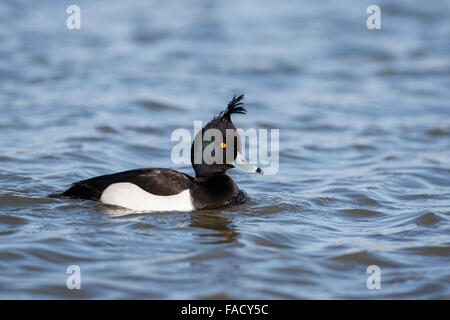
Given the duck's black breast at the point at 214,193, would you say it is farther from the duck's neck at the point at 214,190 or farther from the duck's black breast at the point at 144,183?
the duck's black breast at the point at 144,183

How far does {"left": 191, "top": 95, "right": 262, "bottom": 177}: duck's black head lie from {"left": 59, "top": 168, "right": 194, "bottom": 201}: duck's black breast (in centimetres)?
25

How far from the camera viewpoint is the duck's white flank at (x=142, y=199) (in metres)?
7.14

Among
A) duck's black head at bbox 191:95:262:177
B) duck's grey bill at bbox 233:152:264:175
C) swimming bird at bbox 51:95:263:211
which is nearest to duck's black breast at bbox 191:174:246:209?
swimming bird at bbox 51:95:263:211

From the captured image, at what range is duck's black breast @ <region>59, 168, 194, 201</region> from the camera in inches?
281

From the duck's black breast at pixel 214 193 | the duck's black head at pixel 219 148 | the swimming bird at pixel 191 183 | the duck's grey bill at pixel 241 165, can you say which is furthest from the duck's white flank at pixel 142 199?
the duck's grey bill at pixel 241 165

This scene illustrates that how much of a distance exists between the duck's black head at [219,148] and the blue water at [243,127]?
0.50 m

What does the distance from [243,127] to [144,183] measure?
507cm

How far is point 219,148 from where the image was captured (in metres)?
7.37

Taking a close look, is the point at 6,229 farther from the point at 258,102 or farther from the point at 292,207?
the point at 258,102

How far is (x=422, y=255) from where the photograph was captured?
251 inches

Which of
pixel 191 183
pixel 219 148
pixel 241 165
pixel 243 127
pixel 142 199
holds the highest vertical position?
pixel 243 127

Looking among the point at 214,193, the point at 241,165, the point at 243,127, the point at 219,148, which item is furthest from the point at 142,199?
the point at 243,127

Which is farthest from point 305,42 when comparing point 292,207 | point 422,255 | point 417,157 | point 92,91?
point 422,255

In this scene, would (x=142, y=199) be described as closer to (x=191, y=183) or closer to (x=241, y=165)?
(x=191, y=183)
